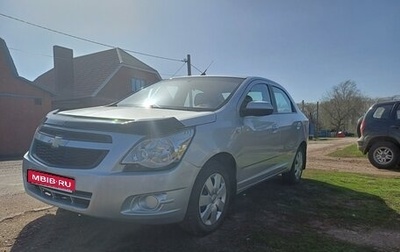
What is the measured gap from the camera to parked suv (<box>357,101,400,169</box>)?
8.90m

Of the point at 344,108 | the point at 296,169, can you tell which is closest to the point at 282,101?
the point at 296,169

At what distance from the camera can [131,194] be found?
9.05 feet

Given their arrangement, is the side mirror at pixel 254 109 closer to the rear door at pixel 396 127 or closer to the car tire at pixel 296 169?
the car tire at pixel 296 169

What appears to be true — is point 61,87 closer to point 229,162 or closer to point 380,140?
point 380,140

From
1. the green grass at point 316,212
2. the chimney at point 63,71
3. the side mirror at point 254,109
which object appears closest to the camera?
the green grass at point 316,212

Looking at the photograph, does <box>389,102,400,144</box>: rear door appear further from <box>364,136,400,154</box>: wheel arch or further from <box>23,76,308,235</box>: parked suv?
<box>23,76,308,235</box>: parked suv

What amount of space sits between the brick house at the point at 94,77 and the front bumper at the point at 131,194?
67.6 feet

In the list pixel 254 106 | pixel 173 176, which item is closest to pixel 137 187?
pixel 173 176

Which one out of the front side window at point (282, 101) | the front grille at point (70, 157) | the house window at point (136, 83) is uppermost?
the house window at point (136, 83)

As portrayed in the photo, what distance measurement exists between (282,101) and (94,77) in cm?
2211

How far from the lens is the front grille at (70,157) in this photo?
2793mm

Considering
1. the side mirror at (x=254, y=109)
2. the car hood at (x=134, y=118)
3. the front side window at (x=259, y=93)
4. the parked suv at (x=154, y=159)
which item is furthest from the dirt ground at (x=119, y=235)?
the front side window at (x=259, y=93)

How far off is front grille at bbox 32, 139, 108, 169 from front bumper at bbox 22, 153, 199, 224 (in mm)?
58

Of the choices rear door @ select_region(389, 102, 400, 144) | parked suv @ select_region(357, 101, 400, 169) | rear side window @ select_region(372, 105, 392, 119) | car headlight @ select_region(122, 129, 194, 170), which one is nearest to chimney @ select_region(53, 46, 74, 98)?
parked suv @ select_region(357, 101, 400, 169)
